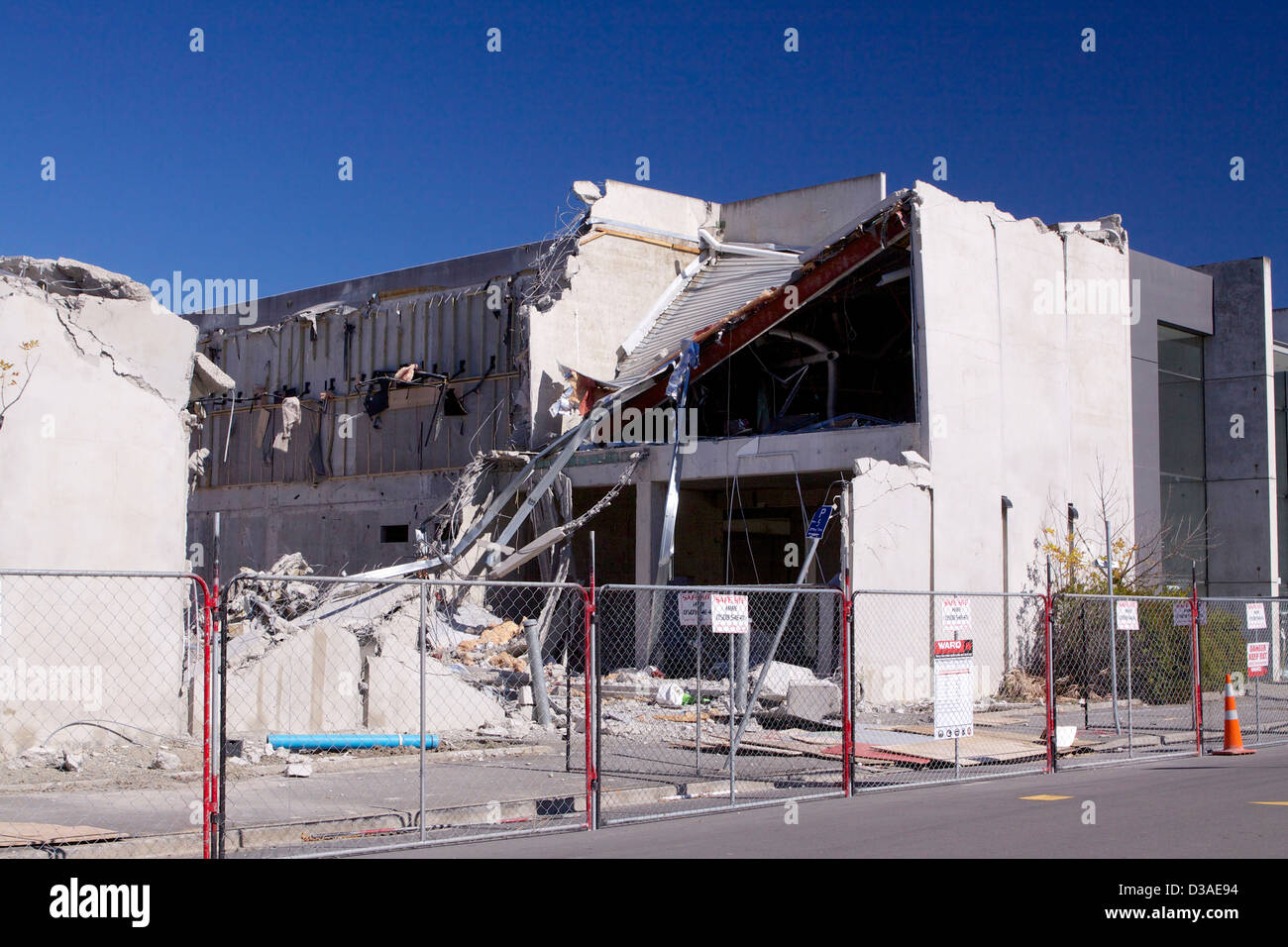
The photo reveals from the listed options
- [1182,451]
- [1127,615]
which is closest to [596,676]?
[1127,615]

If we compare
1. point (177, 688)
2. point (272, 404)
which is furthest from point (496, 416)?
point (177, 688)

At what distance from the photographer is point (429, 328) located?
32344 mm

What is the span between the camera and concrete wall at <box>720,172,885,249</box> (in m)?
31.9

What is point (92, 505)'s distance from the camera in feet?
48.1

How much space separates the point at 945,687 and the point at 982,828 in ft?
8.73

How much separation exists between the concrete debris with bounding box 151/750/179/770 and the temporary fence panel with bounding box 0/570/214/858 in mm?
14

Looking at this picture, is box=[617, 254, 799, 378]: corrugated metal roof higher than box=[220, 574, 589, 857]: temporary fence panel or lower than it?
higher

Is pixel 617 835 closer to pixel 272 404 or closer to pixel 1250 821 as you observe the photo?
pixel 1250 821

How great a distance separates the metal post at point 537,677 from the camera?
16.9 m

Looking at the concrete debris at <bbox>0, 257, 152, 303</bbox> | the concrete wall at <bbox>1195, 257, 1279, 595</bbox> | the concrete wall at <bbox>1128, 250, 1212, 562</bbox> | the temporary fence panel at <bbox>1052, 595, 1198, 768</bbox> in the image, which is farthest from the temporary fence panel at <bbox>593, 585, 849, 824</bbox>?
the concrete wall at <bbox>1195, 257, 1279, 595</bbox>

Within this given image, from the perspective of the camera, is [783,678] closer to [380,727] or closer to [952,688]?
[380,727]

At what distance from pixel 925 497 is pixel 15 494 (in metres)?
15.2

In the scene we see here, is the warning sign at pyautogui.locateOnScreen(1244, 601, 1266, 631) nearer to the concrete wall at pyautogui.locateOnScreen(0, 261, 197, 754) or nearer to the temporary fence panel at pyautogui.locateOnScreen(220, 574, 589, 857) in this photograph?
the temporary fence panel at pyautogui.locateOnScreen(220, 574, 589, 857)

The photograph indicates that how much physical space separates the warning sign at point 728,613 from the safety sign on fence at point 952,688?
2.00m
